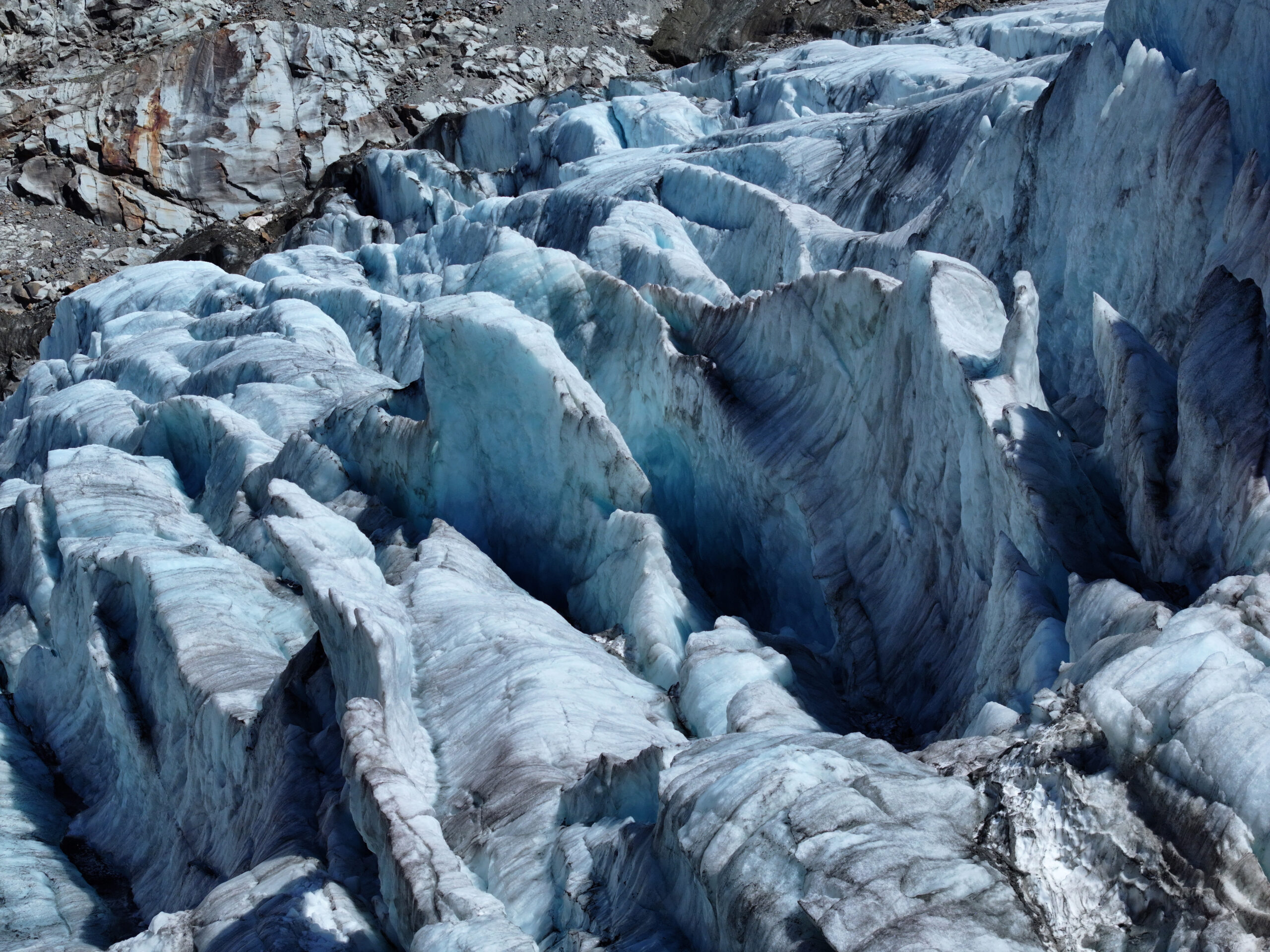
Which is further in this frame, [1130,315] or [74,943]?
[1130,315]

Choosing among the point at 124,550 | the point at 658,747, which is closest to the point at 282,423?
the point at 124,550

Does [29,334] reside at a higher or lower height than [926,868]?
lower

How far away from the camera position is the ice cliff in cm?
521

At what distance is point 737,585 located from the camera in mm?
13094

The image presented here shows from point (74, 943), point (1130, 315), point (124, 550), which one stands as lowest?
point (74, 943)

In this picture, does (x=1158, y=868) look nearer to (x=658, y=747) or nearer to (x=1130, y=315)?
(x=658, y=747)

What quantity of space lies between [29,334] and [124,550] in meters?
24.3

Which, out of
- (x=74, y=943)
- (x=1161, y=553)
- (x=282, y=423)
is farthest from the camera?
(x=282, y=423)

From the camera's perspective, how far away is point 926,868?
4.91m

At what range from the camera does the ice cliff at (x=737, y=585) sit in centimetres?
521

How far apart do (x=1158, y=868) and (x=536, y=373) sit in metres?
9.82

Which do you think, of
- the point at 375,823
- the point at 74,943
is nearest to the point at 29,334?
the point at 74,943

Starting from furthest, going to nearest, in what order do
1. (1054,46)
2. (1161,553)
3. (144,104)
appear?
(144,104)
(1054,46)
(1161,553)

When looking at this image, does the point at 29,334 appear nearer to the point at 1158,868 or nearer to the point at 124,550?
the point at 124,550
